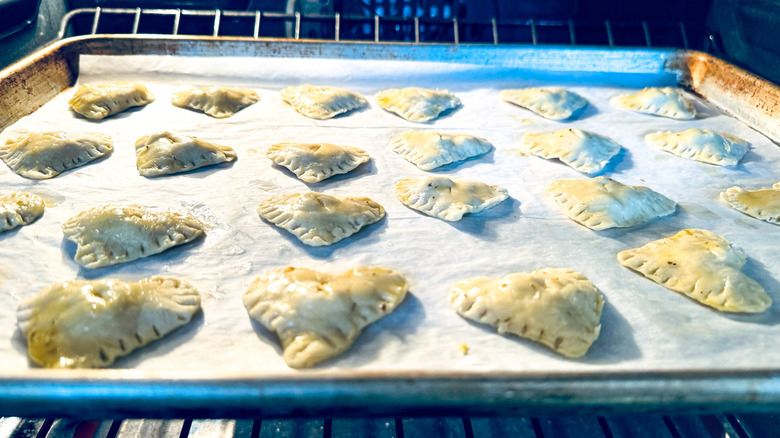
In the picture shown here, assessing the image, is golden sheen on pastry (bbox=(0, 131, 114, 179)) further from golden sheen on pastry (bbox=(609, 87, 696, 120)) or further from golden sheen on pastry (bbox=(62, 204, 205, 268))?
golden sheen on pastry (bbox=(609, 87, 696, 120))

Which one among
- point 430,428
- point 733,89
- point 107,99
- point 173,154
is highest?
point 733,89

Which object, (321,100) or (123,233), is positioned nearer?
(123,233)

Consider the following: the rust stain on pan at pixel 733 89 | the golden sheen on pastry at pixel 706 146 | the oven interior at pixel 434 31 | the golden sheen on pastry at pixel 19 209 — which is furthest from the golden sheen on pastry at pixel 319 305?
the rust stain on pan at pixel 733 89

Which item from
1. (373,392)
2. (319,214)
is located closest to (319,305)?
(373,392)

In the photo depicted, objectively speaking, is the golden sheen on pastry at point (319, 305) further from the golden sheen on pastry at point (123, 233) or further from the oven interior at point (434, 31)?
the golden sheen on pastry at point (123, 233)

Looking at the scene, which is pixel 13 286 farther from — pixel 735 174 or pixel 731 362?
pixel 735 174

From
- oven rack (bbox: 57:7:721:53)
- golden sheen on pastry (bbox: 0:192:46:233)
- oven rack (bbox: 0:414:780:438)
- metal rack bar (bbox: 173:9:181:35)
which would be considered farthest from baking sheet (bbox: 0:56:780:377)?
oven rack (bbox: 0:414:780:438)

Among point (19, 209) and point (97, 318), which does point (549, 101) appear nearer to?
point (97, 318)

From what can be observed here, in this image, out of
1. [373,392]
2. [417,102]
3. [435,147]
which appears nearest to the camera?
[373,392]
